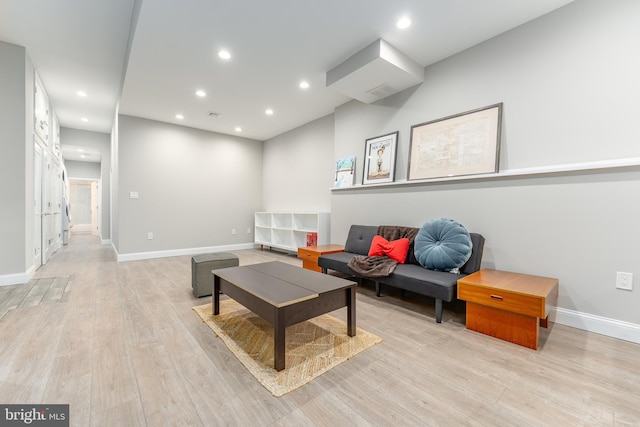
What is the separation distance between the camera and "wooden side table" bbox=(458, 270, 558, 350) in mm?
1872

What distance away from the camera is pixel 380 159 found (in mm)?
3754

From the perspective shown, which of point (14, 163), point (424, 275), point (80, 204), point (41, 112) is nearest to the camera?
point (424, 275)

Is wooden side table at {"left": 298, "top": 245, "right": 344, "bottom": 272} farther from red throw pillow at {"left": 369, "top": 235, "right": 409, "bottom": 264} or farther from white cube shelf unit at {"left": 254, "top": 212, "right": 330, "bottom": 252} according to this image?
white cube shelf unit at {"left": 254, "top": 212, "right": 330, "bottom": 252}

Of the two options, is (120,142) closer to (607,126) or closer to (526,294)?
(526,294)

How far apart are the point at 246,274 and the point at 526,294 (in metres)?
2.10

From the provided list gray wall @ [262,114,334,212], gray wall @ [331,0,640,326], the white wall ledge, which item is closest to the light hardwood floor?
gray wall @ [331,0,640,326]

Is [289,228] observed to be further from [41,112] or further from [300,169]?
[41,112]

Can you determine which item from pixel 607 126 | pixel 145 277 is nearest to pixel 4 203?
pixel 145 277

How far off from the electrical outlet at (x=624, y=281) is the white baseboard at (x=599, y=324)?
0.86 feet

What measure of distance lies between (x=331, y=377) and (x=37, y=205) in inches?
197

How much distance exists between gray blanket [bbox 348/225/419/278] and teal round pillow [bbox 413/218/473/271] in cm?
23

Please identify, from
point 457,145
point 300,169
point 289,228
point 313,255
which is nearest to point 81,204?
point 289,228

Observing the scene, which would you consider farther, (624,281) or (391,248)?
(391,248)

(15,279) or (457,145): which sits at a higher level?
(457,145)
